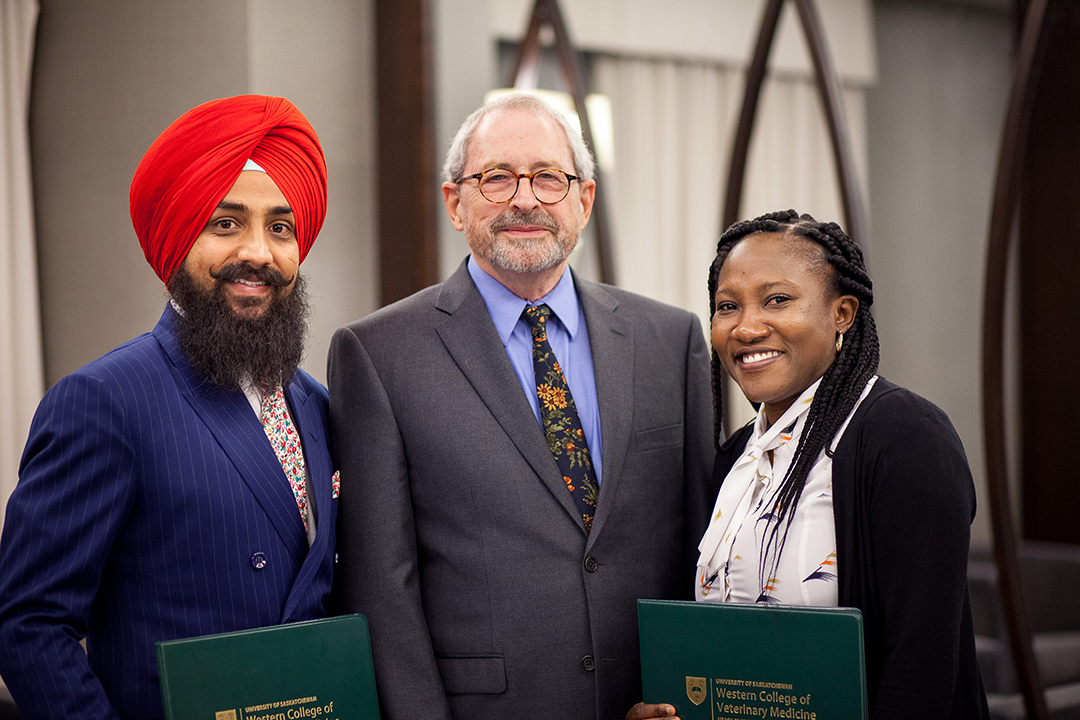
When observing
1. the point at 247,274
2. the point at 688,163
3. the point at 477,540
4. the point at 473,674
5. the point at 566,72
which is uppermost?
the point at 566,72

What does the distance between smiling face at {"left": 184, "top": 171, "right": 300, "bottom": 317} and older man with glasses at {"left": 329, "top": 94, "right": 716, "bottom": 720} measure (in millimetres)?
220

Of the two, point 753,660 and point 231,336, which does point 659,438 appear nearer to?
point 753,660

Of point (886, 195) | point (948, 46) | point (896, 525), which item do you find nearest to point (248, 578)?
point (896, 525)

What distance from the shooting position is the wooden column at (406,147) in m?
3.38

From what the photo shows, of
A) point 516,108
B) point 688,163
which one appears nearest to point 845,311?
point 516,108

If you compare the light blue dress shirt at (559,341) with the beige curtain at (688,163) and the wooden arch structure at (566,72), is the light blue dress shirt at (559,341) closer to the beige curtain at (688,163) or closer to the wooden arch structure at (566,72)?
the beige curtain at (688,163)

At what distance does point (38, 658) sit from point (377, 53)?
2.60m

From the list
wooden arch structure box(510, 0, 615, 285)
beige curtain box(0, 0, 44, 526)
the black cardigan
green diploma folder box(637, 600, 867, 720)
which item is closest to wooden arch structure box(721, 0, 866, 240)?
wooden arch structure box(510, 0, 615, 285)

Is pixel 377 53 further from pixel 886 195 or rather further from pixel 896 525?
pixel 896 525

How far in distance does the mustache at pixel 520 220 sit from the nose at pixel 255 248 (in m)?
0.47

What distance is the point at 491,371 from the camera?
1865 millimetres

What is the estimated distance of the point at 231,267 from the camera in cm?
166

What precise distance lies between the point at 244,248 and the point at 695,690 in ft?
3.42

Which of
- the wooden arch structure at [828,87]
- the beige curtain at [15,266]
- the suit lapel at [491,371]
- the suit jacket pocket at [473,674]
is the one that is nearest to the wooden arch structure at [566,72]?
the wooden arch structure at [828,87]
